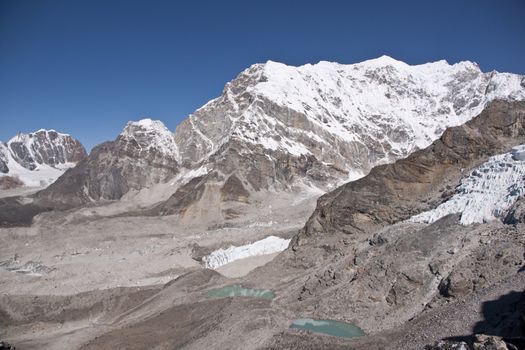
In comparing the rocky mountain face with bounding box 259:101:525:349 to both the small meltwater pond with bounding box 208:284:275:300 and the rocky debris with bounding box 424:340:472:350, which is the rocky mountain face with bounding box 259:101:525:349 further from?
the small meltwater pond with bounding box 208:284:275:300

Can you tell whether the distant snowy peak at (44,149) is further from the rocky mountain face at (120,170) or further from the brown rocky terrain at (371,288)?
the brown rocky terrain at (371,288)

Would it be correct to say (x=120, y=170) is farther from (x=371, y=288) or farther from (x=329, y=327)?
(x=329, y=327)

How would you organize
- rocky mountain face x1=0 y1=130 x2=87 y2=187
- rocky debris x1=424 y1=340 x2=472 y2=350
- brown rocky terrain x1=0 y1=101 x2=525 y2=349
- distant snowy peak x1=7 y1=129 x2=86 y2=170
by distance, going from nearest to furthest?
rocky debris x1=424 y1=340 x2=472 y2=350 < brown rocky terrain x1=0 y1=101 x2=525 y2=349 < rocky mountain face x1=0 y1=130 x2=87 y2=187 < distant snowy peak x1=7 y1=129 x2=86 y2=170

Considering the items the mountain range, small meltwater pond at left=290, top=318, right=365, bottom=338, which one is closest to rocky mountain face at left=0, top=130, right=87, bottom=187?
the mountain range

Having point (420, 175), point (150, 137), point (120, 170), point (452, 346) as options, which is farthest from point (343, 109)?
point (452, 346)

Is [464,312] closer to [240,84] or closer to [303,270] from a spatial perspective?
[303,270]

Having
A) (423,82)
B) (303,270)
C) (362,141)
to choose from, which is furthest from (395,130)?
(303,270)

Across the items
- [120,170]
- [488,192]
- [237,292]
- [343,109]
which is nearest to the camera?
[488,192]
